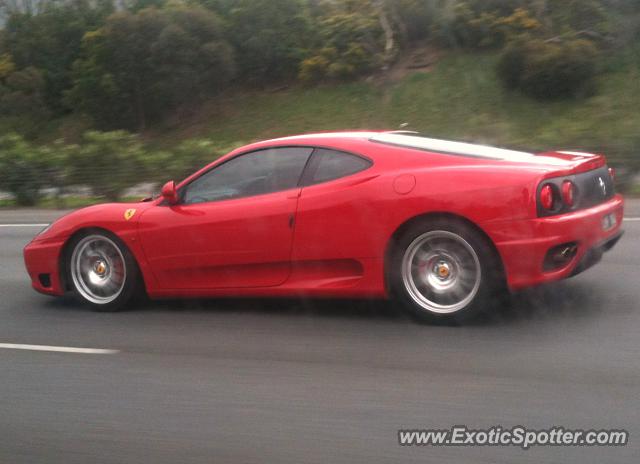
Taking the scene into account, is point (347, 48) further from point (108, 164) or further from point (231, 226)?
point (231, 226)

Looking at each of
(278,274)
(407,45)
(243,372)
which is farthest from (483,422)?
(407,45)

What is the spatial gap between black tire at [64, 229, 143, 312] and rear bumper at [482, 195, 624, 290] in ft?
9.42

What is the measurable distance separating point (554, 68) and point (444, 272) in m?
37.3

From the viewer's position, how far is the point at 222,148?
17.2 m

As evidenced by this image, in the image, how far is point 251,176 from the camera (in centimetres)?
670

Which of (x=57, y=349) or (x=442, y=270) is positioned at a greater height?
(x=442, y=270)

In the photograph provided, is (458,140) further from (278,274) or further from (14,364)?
(14,364)

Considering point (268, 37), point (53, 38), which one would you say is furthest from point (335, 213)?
point (53, 38)

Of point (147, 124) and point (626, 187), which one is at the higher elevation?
point (147, 124)

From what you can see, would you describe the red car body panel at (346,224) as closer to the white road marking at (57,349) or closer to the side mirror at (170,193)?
the side mirror at (170,193)

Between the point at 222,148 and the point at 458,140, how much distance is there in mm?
10772

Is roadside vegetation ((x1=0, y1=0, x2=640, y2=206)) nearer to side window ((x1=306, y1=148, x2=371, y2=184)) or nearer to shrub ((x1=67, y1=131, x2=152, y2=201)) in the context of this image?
shrub ((x1=67, y1=131, x2=152, y2=201))

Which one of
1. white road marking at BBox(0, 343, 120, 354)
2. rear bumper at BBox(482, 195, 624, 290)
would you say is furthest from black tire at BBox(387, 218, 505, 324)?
white road marking at BBox(0, 343, 120, 354)

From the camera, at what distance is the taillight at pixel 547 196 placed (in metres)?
5.68
